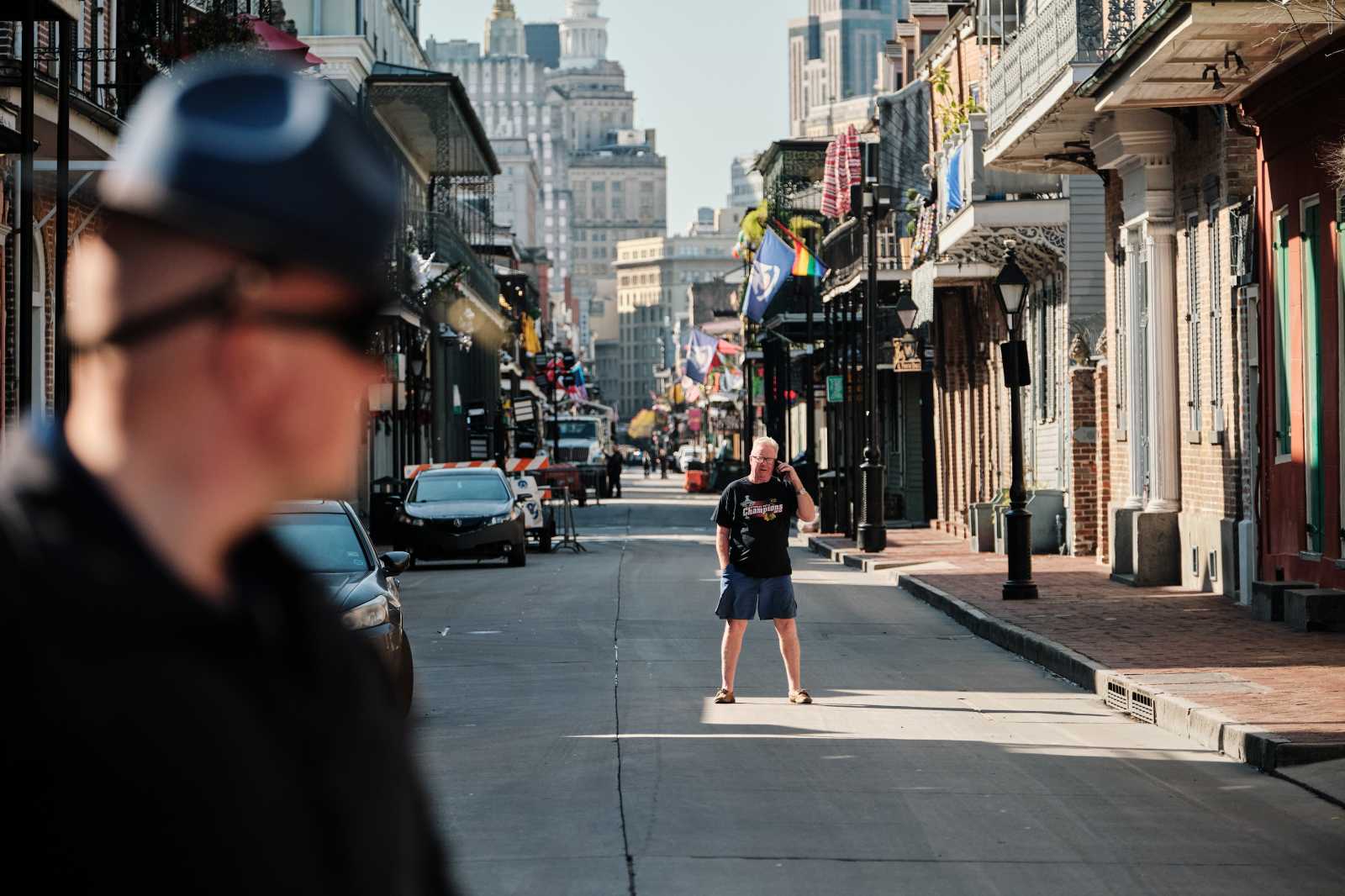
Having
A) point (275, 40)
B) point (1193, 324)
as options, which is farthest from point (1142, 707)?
point (275, 40)

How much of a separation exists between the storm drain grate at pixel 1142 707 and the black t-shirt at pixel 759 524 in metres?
2.47

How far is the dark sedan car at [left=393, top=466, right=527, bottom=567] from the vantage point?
3112 centimetres

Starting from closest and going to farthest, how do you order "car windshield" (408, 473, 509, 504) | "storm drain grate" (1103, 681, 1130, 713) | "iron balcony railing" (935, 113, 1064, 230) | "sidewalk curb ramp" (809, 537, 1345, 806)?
"sidewalk curb ramp" (809, 537, 1345, 806) → "storm drain grate" (1103, 681, 1130, 713) → "iron balcony railing" (935, 113, 1064, 230) → "car windshield" (408, 473, 509, 504)

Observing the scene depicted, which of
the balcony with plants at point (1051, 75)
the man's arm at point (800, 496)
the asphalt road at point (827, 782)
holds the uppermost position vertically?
the balcony with plants at point (1051, 75)

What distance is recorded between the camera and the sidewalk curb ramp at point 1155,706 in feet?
35.8

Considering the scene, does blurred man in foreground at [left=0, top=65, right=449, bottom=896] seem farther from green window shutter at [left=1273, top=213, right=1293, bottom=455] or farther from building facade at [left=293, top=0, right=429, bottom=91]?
building facade at [left=293, top=0, right=429, bottom=91]

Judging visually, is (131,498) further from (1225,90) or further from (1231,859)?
(1225,90)

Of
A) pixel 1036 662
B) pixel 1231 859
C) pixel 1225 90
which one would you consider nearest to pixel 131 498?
pixel 1231 859

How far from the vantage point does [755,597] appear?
47.2ft

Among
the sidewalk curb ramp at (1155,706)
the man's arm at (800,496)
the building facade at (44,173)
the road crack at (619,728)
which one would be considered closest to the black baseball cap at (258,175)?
the road crack at (619,728)

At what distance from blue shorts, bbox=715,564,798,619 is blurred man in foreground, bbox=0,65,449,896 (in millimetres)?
12497

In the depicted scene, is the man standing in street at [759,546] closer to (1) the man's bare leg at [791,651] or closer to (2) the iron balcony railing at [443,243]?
(1) the man's bare leg at [791,651]

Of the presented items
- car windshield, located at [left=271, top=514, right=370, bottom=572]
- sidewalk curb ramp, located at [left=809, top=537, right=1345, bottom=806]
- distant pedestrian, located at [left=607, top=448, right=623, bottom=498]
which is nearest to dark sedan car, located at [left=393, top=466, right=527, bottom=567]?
sidewalk curb ramp, located at [left=809, top=537, right=1345, bottom=806]

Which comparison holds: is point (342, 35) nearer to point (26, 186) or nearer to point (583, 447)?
point (583, 447)
